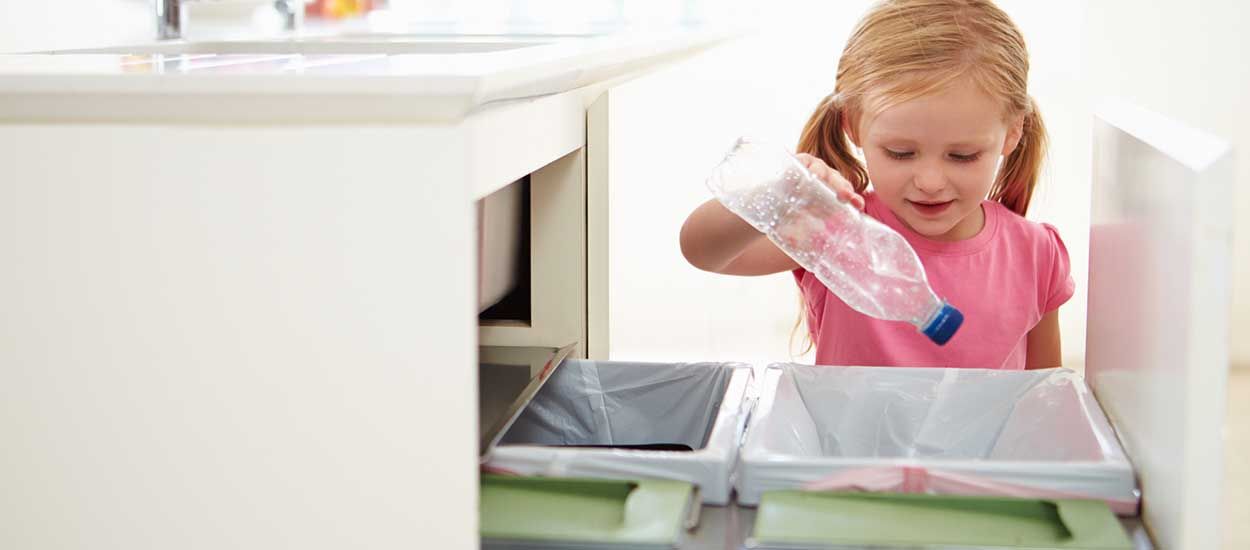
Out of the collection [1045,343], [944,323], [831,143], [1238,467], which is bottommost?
[1238,467]

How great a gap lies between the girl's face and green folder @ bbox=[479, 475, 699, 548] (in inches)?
21.7

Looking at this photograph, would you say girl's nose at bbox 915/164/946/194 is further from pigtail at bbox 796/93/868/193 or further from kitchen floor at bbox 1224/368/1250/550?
kitchen floor at bbox 1224/368/1250/550

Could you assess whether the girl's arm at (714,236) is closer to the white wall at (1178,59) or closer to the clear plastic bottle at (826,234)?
the clear plastic bottle at (826,234)

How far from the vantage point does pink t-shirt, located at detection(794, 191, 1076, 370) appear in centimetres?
142

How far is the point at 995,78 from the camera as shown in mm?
1306

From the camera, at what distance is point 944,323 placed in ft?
2.95

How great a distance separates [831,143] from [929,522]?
0.79m

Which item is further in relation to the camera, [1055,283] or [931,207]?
[1055,283]

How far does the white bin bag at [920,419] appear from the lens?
913mm

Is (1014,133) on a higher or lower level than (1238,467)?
higher

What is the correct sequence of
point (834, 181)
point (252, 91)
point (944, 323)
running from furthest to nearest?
point (834, 181)
point (944, 323)
point (252, 91)

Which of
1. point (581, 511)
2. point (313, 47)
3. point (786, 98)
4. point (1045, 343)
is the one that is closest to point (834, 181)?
point (581, 511)

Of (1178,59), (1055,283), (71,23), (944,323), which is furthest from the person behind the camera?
(1178,59)

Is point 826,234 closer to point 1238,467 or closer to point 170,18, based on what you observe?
point 170,18
